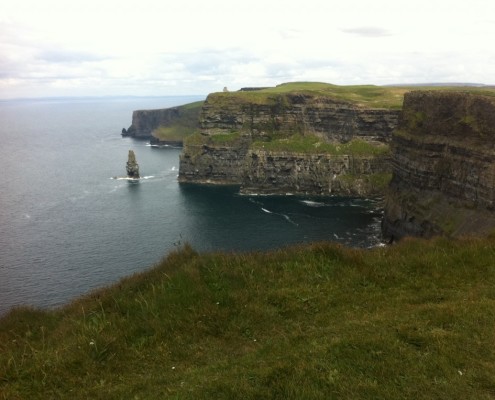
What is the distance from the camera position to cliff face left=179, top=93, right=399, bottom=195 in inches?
5037

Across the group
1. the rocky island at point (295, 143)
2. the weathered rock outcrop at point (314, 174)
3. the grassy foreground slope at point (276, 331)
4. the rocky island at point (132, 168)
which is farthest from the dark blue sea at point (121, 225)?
the grassy foreground slope at point (276, 331)

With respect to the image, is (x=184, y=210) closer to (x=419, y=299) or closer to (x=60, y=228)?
(x=60, y=228)

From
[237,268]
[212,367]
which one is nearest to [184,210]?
[237,268]

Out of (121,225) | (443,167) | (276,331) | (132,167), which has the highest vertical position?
(276,331)

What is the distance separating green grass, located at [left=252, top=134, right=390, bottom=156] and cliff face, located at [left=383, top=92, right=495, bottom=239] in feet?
139

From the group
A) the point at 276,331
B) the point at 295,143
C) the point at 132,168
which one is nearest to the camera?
the point at 276,331

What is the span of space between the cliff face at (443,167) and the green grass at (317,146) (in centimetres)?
4222

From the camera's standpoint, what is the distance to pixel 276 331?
16.1 m

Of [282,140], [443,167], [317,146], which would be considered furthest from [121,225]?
[317,146]

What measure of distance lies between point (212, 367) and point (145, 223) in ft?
275

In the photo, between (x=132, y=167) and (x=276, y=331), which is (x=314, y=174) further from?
Answer: (x=276, y=331)

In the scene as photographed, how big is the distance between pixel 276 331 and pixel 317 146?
123328 mm

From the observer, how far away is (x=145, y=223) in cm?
9469

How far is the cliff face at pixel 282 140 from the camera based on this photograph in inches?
5037
